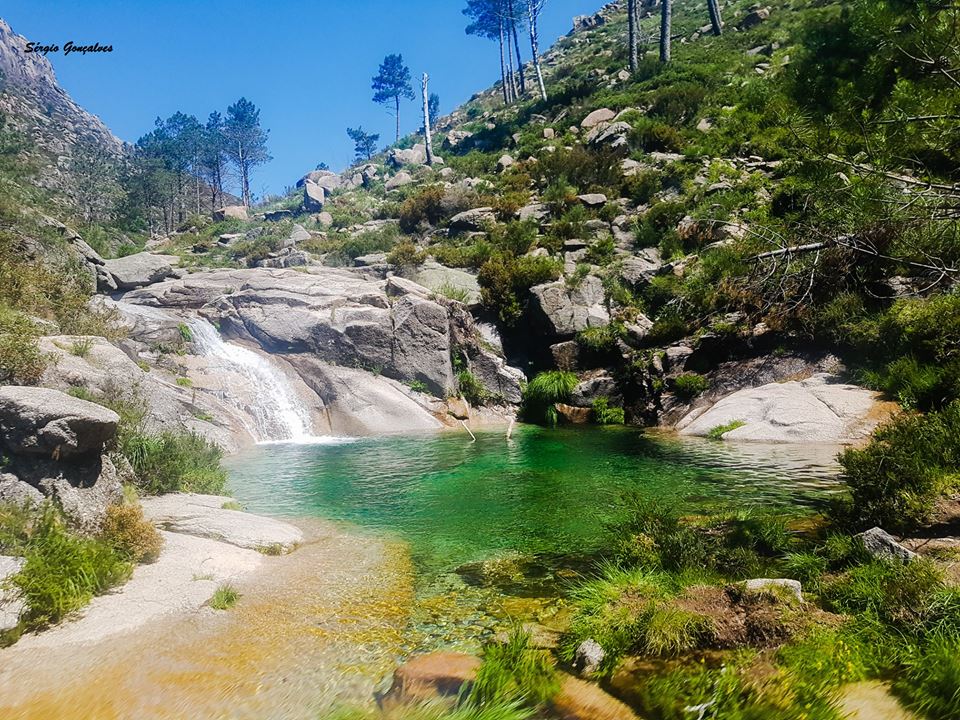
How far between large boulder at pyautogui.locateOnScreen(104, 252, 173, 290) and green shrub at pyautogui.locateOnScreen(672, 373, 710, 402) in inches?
1007

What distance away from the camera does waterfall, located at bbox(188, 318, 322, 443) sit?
62.0 ft

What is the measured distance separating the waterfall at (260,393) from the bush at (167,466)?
7830mm

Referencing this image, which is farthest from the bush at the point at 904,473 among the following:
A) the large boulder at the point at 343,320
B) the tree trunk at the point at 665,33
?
the tree trunk at the point at 665,33

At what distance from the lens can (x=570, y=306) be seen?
22641 mm

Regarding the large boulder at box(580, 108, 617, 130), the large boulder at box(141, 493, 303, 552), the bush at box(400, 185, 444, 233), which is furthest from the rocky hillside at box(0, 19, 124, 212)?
the large boulder at box(580, 108, 617, 130)

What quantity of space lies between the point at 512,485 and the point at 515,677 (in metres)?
6.87

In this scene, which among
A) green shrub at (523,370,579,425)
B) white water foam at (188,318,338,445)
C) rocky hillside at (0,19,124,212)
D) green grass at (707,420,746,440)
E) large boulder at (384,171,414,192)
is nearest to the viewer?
green grass at (707,420,746,440)

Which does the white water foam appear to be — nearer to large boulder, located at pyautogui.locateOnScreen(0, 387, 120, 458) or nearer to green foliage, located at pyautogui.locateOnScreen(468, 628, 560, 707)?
large boulder, located at pyautogui.locateOnScreen(0, 387, 120, 458)

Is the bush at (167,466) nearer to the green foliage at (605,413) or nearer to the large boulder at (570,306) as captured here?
the green foliage at (605,413)

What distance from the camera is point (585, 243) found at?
86.5 ft

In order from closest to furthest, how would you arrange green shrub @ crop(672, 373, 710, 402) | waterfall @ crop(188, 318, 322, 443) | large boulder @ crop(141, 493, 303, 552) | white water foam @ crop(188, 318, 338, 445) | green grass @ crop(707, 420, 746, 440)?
large boulder @ crop(141, 493, 303, 552) < green grass @ crop(707, 420, 746, 440) < green shrub @ crop(672, 373, 710, 402) < white water foam @ crop(188, 318, 338, 445) < waterfall @ crop(188, 318, 322, 443)

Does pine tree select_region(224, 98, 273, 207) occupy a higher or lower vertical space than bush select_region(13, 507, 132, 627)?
higher

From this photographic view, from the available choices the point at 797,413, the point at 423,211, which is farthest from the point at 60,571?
the point at 423,211

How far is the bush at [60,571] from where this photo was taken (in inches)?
190
